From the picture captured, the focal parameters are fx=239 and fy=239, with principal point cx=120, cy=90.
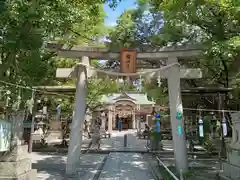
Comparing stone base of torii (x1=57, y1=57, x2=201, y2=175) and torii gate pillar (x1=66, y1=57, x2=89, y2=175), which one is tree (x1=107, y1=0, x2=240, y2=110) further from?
torii gate pillar (x1=66, y1=57, x2=89, y2=175)

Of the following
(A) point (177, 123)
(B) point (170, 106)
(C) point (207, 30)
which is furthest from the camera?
(C) point (207, 30)

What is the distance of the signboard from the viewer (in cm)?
898

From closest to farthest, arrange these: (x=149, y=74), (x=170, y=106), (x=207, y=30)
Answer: (x=170, y=106) → (x=149, y=74) → (x=207, y=30)

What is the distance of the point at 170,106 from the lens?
874cm

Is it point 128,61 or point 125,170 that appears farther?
point 125,170

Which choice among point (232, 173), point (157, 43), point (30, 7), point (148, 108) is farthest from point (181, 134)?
point (148, 108)

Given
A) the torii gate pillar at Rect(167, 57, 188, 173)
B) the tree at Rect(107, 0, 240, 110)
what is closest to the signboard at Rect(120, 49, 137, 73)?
the tree at Rect(107, 0, 240, 110)

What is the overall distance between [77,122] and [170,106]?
11.2 ft

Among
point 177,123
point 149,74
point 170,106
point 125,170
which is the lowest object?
point 125,170

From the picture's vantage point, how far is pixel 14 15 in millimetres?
5980

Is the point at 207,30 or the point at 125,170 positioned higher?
the point at 207,30

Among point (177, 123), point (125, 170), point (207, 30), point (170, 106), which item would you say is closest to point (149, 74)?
point (170, 106)

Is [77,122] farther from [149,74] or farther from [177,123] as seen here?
[177,123]

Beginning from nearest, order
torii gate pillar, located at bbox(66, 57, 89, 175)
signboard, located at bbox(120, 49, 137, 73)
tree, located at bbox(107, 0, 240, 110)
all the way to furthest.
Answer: tree, located at bbox(107, 0, 240, 110), torii gate pillar, located at bbox(66, 57, 89, 175), signboard, located at bbox(120, 49, 137, 73)
